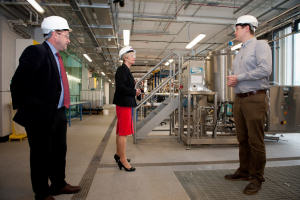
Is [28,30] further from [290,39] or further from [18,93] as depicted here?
[290,39]

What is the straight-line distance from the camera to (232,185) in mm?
1994

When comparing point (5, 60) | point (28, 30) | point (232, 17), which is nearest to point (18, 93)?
point (5, 60)

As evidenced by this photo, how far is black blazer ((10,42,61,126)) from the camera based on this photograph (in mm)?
1369

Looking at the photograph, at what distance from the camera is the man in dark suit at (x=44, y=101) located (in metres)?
1.39

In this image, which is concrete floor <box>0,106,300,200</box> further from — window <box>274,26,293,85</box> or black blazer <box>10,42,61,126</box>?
window <box>274,26,293,85</box>

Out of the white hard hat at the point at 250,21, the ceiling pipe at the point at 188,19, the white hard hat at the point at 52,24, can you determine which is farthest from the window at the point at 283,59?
the white hard hat at the point at 52,24

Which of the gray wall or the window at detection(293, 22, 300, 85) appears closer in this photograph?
the gray wall

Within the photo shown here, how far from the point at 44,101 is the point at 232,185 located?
2.01m

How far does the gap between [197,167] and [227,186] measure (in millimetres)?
604

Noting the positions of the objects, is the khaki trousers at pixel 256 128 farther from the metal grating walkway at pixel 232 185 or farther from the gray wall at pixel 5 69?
the gray wall at pixel 5 69

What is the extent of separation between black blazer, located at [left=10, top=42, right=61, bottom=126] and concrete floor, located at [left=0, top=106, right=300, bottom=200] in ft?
2.86

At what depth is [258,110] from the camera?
5.91 feet

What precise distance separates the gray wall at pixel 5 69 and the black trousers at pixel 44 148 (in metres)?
3.41

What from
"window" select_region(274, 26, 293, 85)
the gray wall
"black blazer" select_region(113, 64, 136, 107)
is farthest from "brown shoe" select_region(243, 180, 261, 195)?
"window" select_region(274, 26, 293, 85)
